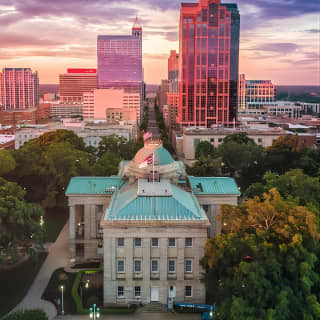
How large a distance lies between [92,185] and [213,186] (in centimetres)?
1651

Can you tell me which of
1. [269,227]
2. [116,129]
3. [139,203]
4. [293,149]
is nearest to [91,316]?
[139,203]

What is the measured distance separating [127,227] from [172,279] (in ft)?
24.4

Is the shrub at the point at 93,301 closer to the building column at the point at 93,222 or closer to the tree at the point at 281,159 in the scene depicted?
the building column at the point at 93,222

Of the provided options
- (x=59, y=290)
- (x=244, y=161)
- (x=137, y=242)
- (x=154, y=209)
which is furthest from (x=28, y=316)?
(x=244, y=161)

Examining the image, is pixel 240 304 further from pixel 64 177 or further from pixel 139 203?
pixel 64 177

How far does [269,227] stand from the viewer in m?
39.7

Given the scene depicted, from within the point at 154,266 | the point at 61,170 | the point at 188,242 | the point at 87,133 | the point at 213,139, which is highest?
the point at 87,133

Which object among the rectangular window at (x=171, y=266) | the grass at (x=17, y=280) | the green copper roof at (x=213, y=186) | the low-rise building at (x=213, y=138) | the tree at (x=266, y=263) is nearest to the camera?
the tree at (x=266, y=263)

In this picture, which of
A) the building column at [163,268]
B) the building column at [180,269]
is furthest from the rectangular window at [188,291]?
the building column at [163,268]

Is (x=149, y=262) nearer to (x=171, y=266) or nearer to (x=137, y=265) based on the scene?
(x=137, y=265)

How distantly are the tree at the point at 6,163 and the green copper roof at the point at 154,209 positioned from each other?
1159 inches

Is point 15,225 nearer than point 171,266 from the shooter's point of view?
No

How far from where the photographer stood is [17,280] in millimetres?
51781

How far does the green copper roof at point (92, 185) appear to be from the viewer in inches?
2296
